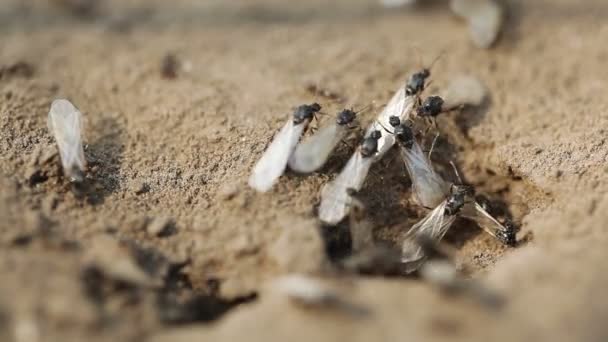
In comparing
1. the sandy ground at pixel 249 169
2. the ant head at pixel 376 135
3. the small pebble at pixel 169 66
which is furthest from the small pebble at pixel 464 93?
the small pebble at pixel 169 66

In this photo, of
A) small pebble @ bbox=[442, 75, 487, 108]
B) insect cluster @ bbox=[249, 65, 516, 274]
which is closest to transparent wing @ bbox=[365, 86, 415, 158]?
insect cluster @ bbox=[249, 65, 516, 274]

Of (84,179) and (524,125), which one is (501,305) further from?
(84,179)

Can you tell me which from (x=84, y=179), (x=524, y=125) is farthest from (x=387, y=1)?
(x=84, y=179)

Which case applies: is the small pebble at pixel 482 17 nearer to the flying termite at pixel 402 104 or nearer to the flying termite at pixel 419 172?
the flying termite at pixel 402 104

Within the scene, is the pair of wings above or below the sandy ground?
below

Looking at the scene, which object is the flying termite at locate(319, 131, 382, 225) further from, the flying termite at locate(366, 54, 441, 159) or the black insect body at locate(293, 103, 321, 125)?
the black insect body at locate(293, 103, 321, 125)

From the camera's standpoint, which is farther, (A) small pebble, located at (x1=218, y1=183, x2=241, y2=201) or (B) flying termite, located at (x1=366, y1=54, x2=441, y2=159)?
(B) flying termite, located at (x1=366, y1=54, x2=441, y2=159)

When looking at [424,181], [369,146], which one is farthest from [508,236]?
[369,146]
